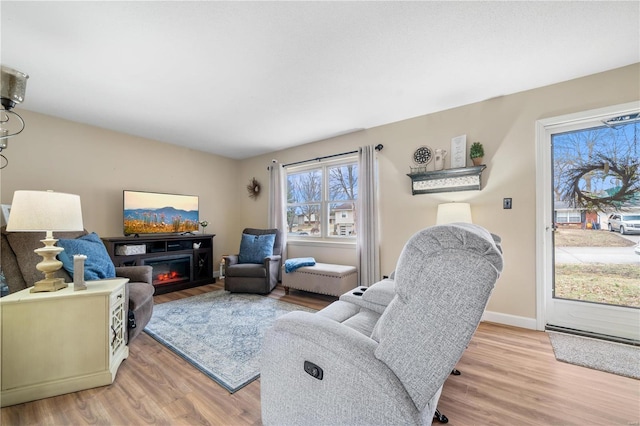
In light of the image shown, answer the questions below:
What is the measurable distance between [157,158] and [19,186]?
157cm

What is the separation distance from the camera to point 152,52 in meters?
1.95

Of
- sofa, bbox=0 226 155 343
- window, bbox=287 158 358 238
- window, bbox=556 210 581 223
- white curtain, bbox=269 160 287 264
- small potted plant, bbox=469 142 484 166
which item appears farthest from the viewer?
white curtain, bbox=269 160 287 264

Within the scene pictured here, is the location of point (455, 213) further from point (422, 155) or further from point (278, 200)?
point (278, 200)

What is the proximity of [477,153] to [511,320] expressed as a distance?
1.78 meters

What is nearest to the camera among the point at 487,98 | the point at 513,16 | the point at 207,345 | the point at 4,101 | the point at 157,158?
the point at 4,101

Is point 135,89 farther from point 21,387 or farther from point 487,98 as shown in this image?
point 487,98

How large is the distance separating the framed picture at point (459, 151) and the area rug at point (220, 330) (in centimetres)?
252

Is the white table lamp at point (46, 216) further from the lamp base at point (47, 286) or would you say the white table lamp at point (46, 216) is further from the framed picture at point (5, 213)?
the framed picture at point (5, 213)

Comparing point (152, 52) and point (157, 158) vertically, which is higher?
point (152, 52)

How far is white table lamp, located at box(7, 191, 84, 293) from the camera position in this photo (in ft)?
4.86

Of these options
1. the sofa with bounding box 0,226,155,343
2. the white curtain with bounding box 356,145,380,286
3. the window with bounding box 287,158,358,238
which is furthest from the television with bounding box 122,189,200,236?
the white curtain with bounding box 356,145,380,286

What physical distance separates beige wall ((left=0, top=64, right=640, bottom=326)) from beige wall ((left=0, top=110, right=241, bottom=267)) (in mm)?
10

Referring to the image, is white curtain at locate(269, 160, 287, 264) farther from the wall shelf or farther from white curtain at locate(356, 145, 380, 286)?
the wall shelf

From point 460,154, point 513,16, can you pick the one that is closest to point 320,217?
point 460,154
